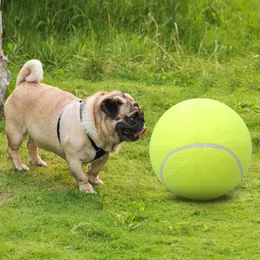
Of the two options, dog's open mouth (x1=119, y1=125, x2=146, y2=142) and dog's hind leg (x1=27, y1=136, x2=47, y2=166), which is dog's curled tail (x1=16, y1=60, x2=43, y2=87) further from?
dog's open mouth (x1=119, y1=125, x2=146, y2=142)

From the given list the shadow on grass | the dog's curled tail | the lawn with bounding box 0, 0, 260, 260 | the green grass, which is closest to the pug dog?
the dog's curled tail

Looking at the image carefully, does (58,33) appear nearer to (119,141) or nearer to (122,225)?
(119,141)

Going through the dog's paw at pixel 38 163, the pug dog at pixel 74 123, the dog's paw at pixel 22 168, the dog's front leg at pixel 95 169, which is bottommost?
the dog's paw at pixel 38 163

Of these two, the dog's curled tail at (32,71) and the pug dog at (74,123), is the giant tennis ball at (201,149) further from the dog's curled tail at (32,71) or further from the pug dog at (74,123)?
the dog's curled tail at (32,71)

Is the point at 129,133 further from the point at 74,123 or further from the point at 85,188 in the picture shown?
the point at 85,188

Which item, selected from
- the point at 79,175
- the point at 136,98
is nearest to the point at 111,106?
the point at 79,175

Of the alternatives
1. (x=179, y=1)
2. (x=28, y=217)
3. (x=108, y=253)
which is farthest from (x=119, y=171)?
(x=179, y=1)

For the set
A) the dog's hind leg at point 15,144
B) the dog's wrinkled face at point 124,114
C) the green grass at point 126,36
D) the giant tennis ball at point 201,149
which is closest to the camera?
the giant tennis ball at point 201,149

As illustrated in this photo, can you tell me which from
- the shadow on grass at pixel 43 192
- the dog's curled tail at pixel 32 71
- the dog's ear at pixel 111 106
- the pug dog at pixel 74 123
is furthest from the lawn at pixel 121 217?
the dog's curled tail at pixel 32 71
